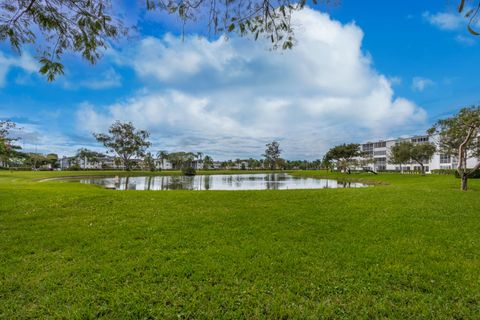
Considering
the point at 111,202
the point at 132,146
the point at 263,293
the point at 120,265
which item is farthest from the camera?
the point at 132,146

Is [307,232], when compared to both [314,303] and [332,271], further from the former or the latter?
[314,303]

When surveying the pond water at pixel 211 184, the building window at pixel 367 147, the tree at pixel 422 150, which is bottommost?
the pond water at pixel 211 184

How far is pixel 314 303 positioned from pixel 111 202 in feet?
30.0

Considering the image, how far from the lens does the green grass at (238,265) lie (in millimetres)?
3332

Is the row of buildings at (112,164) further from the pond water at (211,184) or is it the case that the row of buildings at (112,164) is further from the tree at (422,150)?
the tree at (422,150)

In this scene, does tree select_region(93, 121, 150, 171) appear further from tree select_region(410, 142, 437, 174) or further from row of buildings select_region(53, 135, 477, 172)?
tree select_region(410, 142, 437, 174)

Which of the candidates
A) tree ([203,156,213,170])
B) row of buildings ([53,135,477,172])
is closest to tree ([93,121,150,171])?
row of buildings ([53,135,477,172])

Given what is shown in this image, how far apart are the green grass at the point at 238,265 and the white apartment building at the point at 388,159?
59468mm

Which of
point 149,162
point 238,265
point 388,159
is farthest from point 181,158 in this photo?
point 238,265

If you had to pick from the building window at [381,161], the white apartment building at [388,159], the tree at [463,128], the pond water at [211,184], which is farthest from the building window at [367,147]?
the tree at [463,128]

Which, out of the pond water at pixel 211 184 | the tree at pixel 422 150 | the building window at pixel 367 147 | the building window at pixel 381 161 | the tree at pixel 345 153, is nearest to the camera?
the pond water at pixel 211 184

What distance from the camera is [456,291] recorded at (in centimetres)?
368

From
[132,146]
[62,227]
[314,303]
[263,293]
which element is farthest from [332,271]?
[132,146]

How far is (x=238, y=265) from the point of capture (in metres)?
4.50
